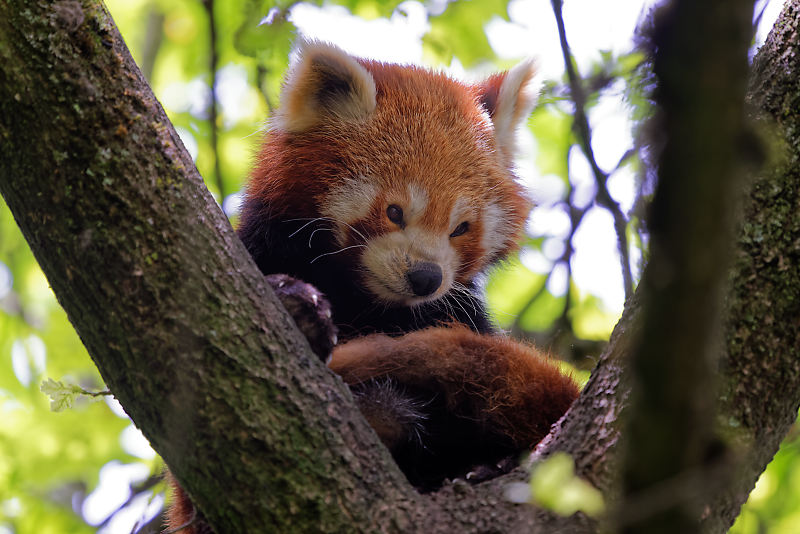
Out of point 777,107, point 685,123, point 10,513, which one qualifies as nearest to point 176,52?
point 10,513

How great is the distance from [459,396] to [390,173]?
1.07 metres

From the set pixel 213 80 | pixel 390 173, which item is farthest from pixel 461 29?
pixel 390 173

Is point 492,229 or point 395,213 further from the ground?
point 395,213

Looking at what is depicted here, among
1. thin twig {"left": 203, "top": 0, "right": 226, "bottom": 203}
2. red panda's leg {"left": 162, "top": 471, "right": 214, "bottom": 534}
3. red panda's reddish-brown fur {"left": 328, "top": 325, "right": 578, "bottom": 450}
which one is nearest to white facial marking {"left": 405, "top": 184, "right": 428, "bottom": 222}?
red panda's reddish-brown fur {"left": 328, "top": 325, "right": 578, "bottom": 450}

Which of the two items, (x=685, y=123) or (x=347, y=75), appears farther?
(x=347, y=75)

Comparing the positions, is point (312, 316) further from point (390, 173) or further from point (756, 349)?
point (756, 349)

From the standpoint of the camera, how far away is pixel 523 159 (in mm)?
3594

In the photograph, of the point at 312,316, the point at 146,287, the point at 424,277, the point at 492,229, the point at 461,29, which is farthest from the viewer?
the point at 461,29

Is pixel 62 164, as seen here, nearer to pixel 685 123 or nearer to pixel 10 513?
pixel 685 123

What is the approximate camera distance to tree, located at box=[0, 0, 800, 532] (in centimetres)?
151

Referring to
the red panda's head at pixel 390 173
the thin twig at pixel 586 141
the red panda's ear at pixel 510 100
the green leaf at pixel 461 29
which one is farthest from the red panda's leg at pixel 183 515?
the green leaf at pixel 461 29

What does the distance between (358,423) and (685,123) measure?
1.07 m

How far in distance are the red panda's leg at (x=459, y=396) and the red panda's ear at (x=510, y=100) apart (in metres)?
1.49

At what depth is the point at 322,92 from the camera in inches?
119
